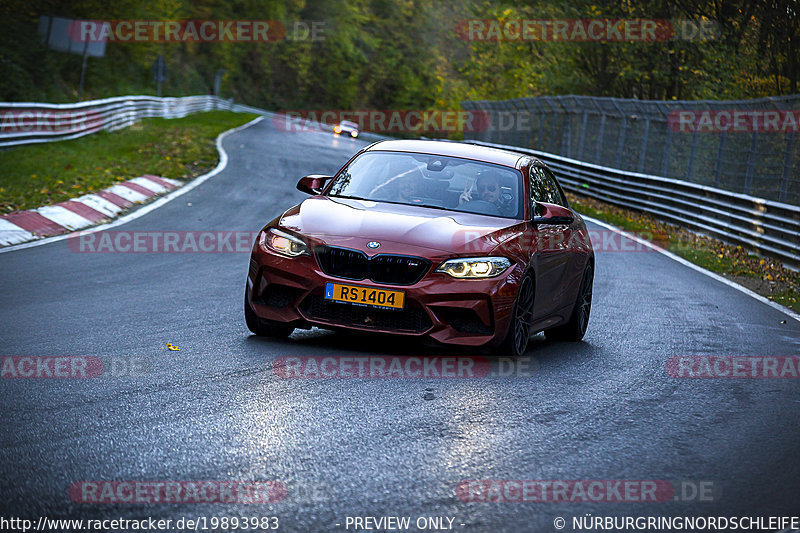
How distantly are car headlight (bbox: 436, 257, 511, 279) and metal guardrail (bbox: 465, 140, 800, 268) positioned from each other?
9612 mm

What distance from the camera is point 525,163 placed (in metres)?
8.88

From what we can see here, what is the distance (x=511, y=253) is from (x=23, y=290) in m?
4.75

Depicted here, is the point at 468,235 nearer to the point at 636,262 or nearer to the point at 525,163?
the point at 525,163

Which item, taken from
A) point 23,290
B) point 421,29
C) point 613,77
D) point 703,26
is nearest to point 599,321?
point 23,290

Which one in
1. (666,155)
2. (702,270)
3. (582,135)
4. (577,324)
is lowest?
(702,270)
